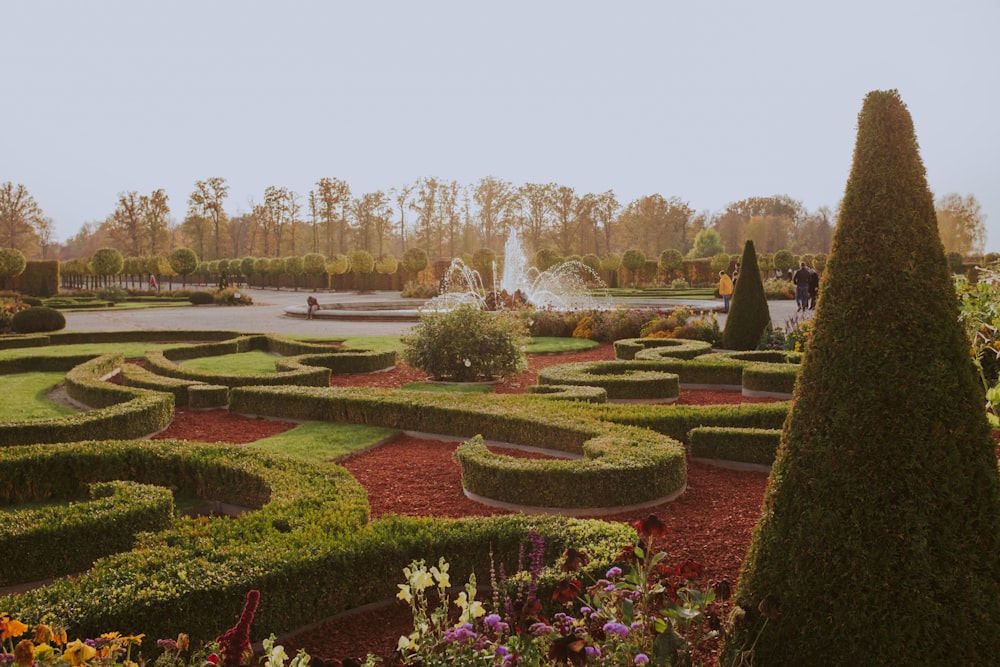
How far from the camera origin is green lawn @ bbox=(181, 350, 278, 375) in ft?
40.7

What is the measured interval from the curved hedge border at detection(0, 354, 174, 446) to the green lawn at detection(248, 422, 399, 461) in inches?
52.1

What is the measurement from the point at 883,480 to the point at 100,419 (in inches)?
275

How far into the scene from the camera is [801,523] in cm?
252

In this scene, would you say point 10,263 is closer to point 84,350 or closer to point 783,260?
point 84,350

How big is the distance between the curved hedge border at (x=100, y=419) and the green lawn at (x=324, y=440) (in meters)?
1.32

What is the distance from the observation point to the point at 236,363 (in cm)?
1345

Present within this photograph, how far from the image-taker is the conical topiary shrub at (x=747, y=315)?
13.8m

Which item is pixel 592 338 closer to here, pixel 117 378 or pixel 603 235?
pixel 117 378

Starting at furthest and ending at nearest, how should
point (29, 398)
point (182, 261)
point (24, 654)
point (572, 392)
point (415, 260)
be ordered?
point (182, 261) < point (415, 260) < point (29, 398) < point (572, 392) < point (24, 654)

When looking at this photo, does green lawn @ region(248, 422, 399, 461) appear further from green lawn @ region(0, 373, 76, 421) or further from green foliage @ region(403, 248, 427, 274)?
green foliage @ region(403, 248, 427, 274)

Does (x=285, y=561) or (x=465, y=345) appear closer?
(x=285, y=561)

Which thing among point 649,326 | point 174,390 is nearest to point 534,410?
point 174,390

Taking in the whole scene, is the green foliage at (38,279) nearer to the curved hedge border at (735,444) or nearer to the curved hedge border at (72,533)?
the curved hedge border at (72,533)

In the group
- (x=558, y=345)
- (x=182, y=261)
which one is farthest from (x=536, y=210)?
(x=558, y=345)
